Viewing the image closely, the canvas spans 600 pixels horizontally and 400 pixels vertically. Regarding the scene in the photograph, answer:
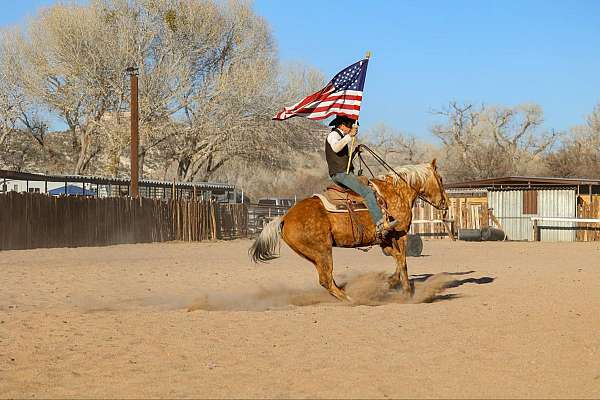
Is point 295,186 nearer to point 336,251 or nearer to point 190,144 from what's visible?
point 190,144

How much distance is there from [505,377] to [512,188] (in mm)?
33331

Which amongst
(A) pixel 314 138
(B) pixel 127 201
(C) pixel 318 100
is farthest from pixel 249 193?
(C) pixel 318 100

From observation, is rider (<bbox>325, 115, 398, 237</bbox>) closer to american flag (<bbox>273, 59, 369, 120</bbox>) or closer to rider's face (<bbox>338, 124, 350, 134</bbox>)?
rider's face (<bbox>338, 124, 350, 134</bbox>)

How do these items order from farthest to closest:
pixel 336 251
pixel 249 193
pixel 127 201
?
pixel 249 193 → pixel 127 201 → pixel 336 251

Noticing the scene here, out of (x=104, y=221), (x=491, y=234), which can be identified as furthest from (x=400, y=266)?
(x=491, y=234)

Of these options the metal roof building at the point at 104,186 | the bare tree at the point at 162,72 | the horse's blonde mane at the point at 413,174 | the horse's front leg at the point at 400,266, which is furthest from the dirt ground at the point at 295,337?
the bare tree at the point at 162,72

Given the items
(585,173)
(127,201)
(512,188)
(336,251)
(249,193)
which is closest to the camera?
(336,251)

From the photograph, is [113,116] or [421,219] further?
[113,116]

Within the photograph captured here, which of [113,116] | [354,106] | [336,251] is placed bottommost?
[336,251]

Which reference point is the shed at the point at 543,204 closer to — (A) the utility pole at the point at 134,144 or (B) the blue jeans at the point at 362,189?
(A) the utility pole at the point at 134,144

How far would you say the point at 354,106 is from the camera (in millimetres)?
13656

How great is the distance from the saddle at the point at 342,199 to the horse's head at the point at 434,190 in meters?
1.32

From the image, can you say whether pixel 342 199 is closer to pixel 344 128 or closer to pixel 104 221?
pixel 344 128

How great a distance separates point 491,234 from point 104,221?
16.7 meters
